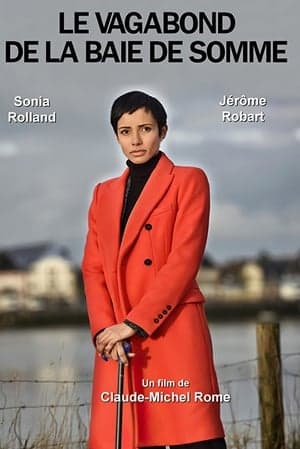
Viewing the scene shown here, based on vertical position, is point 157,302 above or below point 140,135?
below

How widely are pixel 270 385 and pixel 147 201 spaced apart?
1.43 meters

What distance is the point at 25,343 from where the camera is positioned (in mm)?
6938

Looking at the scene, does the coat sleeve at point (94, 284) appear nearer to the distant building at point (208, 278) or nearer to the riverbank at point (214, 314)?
the riverbank at point (214, 314)

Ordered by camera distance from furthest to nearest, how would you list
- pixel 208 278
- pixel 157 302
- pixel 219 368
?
1. pixel 219 368
2. pixel 208 278
3. pixel 157 302


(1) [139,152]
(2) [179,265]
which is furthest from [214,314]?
(1) [139,152]

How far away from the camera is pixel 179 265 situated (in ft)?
17.5

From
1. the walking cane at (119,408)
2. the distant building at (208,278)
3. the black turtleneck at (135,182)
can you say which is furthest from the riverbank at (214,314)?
the black turtleneck at (135,182)

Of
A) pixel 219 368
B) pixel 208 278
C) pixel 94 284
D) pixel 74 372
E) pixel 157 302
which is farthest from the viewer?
pixel 219 368

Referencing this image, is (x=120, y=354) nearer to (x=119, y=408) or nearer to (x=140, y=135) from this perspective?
(x=119, y=408)

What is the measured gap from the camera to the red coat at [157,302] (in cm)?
534

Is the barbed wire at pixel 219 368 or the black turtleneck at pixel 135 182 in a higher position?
the black turtleneck at pixel 135 182

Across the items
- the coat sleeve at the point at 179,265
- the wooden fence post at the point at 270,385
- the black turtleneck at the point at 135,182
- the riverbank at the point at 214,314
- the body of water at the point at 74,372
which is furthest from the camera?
the wooden fence post at the point at 270,385

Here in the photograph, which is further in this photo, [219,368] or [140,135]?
[219,368]

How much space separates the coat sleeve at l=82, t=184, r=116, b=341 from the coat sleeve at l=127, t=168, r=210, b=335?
0.29 ft
